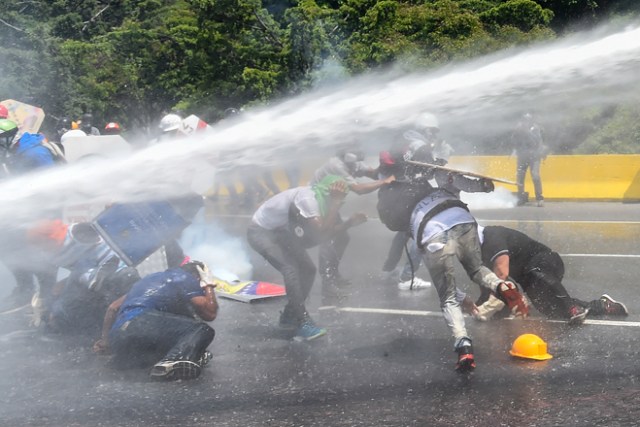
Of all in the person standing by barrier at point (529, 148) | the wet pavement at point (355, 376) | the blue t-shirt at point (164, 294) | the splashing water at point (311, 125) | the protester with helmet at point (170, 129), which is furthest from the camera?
the person standing by barrier at point (529, 148)

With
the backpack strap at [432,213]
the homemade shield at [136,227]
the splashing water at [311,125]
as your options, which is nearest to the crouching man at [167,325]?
the homemade shield at [136,227]

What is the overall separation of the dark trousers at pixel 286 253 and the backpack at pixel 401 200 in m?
1.04

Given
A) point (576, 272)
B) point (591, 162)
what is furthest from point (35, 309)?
point (591, 162)

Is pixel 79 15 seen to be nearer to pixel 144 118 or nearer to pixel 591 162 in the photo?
pixel 144 118

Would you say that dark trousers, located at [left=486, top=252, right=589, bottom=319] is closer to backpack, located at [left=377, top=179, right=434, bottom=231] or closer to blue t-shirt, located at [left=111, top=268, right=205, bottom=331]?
backpack, located at [left=377, top=179, right=434, bottom=231]

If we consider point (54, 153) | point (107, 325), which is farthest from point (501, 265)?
point (54, 153)

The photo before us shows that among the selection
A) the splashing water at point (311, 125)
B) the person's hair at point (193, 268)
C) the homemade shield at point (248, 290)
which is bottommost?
the homemade shield at point (248, 290)

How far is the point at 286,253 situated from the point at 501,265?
5.49 ft

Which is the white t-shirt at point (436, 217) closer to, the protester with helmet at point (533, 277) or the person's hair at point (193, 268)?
the protester with helmet at point (533, 277)

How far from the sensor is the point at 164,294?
6.03 meters

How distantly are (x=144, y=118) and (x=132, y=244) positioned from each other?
19.7m

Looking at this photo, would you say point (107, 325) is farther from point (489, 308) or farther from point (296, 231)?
point (489, 308)

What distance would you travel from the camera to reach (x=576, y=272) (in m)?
8.48

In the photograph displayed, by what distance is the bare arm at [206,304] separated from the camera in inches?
241
